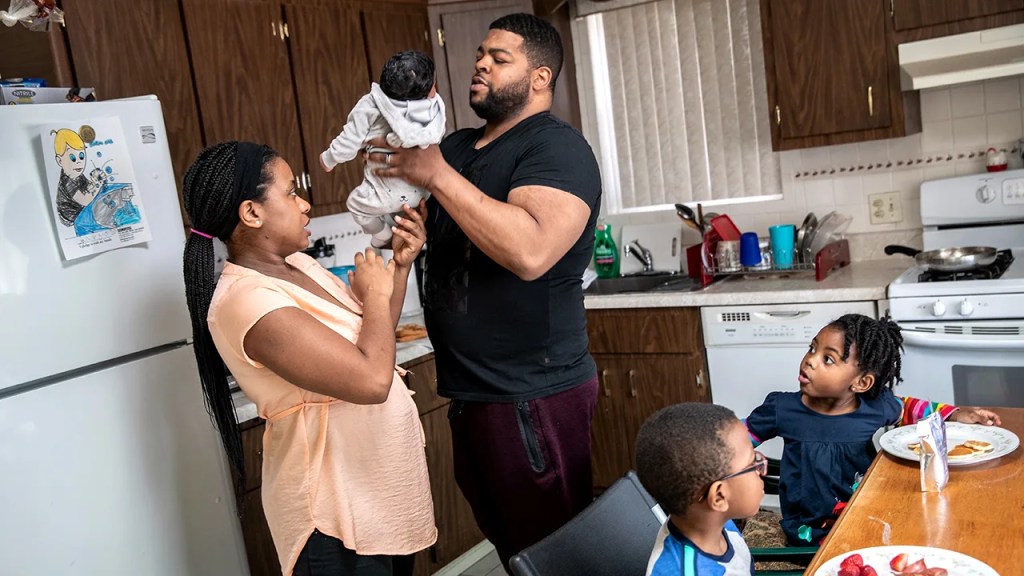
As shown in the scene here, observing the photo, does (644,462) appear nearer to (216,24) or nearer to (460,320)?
(460,320)

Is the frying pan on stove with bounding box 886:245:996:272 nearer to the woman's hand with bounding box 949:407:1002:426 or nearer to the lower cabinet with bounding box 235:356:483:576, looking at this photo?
the woman's hand with bounding box 949:407:1002:426

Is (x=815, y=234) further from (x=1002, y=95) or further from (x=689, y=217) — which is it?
(x=1002, y=95)

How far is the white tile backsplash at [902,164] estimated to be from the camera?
3.35 meters

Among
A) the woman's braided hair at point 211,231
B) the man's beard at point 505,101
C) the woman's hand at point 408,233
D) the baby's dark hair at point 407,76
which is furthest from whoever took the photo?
the man's beard at point 505,101

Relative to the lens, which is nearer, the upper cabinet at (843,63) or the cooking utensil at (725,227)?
the upper cabinet at (843,63)

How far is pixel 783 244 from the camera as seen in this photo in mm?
3516

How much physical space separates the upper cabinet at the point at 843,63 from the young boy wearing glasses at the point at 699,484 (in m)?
2.20

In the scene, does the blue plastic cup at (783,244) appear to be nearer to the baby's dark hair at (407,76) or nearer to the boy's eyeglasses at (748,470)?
the boy's eyeglasses at (748,470)

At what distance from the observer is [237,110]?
301 cm

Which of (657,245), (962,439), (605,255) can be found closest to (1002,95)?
(657,245)

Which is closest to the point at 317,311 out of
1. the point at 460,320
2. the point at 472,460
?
the point at 460,320

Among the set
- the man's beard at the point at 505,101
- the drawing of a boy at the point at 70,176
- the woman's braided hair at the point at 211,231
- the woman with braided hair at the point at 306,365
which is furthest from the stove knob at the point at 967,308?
the drawing of a boy at the point at 70,176

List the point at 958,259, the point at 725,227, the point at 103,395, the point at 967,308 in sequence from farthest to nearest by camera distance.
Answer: the point at 725,227, the point at 958,259, the point at 967,308, the point at 103,395

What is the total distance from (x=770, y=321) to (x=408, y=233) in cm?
189
